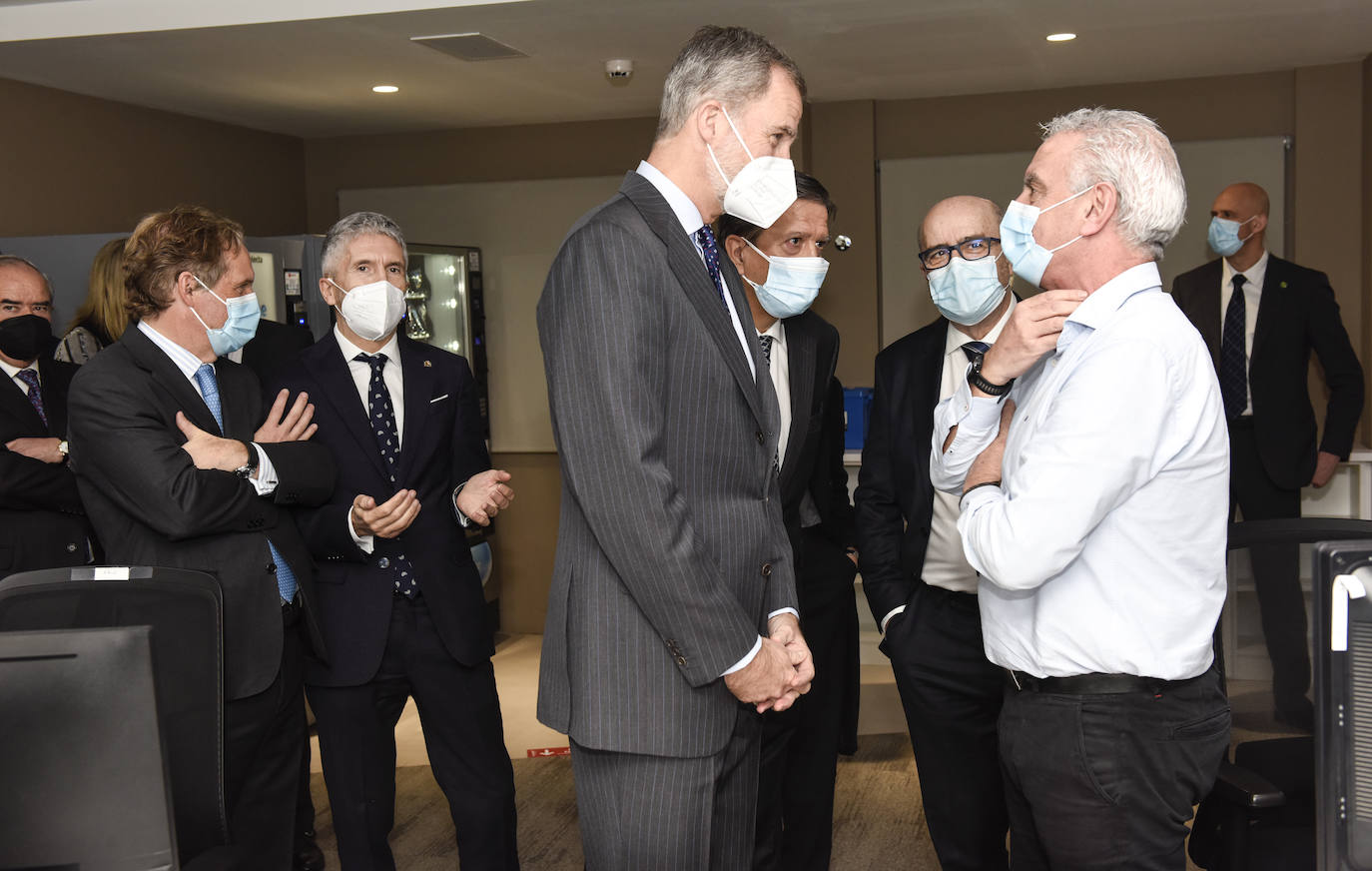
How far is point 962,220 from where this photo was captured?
2.47 m

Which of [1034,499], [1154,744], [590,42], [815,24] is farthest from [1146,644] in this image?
[590,42]

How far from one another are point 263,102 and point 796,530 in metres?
3.93

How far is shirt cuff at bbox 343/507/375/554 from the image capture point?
2.40m

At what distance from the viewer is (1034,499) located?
1.50 meters

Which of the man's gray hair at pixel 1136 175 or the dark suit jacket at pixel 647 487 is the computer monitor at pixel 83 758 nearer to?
the dark suit jacket at pixel 647 487

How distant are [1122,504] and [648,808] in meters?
0.79

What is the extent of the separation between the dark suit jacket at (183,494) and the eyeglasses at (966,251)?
1.41 m

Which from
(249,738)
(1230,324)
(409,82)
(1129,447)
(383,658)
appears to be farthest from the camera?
(409,82)

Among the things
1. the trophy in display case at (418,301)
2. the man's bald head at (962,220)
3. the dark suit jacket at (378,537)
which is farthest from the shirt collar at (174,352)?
the trophy in display case at (418,301)

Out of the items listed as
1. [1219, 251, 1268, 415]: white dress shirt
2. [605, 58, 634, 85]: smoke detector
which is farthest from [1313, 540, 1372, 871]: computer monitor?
[605, 58, 634, 85]: smoke detector

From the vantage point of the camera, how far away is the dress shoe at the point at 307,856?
10.3 feet

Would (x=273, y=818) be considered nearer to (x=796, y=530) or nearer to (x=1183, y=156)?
(x=796, y=530)

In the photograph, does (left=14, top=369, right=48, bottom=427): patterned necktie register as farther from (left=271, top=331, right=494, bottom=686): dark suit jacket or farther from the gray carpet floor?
the gray carpet floor

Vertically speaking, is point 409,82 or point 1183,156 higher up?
point 409,82
